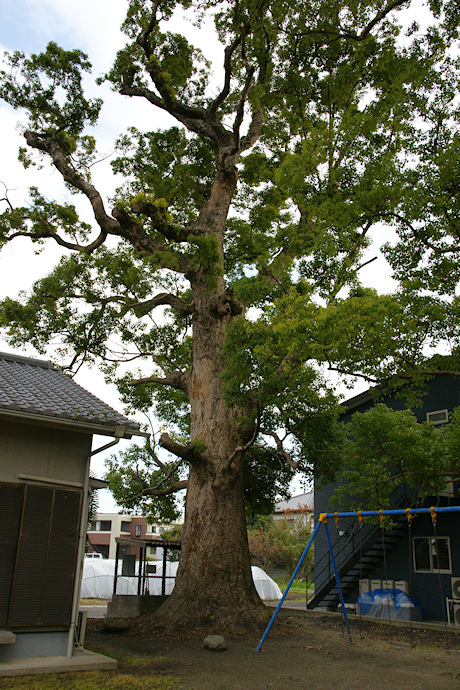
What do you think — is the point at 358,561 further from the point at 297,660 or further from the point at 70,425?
the point at 70,425

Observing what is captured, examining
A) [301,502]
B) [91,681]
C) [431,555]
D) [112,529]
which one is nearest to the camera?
[91,681]

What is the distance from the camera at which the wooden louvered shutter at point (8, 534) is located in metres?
6.46

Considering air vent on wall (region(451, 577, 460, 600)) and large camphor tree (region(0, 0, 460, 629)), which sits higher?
large camphor tree (region(0, 0, 460, 629))

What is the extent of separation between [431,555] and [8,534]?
42.3 ft

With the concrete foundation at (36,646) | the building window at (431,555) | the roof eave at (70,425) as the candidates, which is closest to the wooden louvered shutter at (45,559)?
the concrete foundation at (36,646)

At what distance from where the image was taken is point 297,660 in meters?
8.05

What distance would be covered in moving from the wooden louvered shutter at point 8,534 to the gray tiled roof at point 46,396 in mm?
1093

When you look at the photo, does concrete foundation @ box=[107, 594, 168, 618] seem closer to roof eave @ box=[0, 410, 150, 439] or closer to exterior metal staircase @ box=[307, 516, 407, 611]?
exterior metal staircase @ box=[307, 516, 407, 611]

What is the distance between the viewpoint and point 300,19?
1309cm

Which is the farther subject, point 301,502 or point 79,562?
point 301,502

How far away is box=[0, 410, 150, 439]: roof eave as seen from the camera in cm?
661

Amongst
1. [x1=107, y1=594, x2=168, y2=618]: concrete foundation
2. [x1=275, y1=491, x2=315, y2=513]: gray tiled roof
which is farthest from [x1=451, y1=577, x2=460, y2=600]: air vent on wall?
[x1=275, y1=491, x2=315, y2=513]: gray tiled roof

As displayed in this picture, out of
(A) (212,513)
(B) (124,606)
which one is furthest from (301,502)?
(A) (212,513)

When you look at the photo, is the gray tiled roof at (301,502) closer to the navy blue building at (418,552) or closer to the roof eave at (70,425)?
the navy blue building at (418,552)
